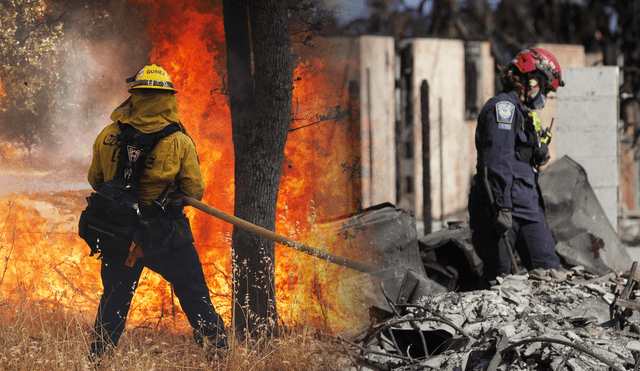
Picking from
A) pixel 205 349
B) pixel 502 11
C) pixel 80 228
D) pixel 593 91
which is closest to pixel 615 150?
pixel 593 91

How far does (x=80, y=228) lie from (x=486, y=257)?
117 inches

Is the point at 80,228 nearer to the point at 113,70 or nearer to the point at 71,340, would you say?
the point at 71,340

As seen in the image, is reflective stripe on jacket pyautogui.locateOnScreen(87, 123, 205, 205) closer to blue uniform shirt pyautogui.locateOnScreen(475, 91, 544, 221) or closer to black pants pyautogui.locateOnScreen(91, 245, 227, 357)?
black pants pyautogui.locateOnScreen(91, 245, 227, 357)

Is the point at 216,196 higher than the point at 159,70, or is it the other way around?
the point at 159,70

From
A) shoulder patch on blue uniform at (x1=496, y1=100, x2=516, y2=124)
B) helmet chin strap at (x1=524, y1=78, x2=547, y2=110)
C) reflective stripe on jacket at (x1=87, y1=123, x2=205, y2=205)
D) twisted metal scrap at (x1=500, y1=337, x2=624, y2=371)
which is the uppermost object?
helmet chin strap at (x1=524, y1=78, x2=547, y2=110)

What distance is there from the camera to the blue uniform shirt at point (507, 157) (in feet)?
14.2

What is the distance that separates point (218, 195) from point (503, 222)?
2.12m

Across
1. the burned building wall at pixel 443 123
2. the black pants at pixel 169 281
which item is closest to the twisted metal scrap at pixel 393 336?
the black pants at pixel 169 281

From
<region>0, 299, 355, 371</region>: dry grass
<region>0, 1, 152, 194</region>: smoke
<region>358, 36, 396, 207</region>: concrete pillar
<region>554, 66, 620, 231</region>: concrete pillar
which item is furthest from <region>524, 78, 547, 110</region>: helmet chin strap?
<region>358, 36, 396, 207</region>: concrete pillar

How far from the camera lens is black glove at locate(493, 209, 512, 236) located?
4285mm

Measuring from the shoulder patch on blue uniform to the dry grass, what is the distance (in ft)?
6.89

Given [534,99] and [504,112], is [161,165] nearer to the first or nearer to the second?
[504,112]

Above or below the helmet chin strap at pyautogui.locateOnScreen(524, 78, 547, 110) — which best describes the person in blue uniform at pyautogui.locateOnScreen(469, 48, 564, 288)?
below

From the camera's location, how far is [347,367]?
11.2 ft
